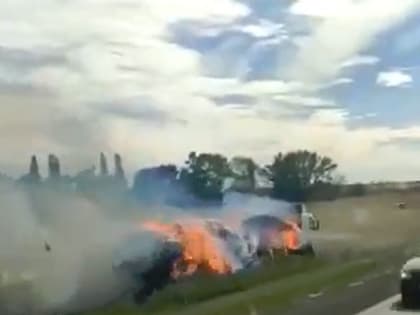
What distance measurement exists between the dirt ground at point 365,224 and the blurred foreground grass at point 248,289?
8.98 m

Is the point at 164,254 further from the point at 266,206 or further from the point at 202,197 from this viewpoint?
the point at 266,206

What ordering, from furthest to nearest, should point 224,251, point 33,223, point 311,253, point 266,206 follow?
point 266,206
point 311,253
point 224,251
point 33,223

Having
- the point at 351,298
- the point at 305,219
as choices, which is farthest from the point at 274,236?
the point at 351,298

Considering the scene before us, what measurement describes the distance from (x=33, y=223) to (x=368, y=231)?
27.7 m

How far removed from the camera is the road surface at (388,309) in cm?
2081

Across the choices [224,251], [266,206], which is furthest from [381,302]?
[266,206]

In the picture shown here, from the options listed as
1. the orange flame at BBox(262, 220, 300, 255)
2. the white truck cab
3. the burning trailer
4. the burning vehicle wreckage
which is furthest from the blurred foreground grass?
the white truck cab

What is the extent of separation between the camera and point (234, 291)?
27.3 m

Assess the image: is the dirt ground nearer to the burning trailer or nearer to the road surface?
the burning trailer

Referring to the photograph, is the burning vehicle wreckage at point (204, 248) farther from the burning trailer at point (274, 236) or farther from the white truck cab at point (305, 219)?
the white truck cab at point (305, 219)

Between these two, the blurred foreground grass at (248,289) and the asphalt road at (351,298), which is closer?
the asphalt road at (351,298)

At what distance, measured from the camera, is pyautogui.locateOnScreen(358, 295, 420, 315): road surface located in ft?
68.3

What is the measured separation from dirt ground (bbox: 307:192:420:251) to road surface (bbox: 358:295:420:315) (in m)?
21.5

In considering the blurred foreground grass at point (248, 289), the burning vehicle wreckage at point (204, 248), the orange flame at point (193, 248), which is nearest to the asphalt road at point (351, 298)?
the blurred foreground grass at point (248, 289)
